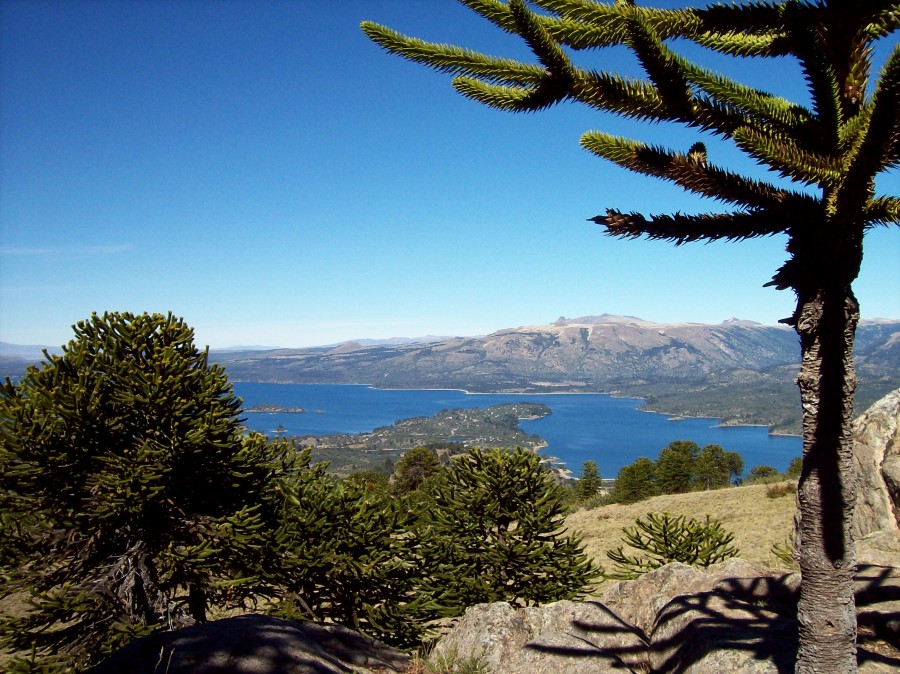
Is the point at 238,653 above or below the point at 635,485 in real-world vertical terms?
above

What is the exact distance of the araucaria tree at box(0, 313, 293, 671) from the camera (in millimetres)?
A: 12172

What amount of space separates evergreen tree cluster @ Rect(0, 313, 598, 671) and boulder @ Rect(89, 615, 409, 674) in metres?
4.91

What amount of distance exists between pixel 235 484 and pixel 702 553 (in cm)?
1623

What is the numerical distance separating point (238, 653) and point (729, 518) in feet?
120

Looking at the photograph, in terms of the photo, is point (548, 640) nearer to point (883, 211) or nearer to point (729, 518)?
point (883, 211)

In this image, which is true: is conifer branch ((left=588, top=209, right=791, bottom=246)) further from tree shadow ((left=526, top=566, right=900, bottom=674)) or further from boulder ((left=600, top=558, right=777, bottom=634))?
boulder ((left=600, top=558, right=777, bottom=634))

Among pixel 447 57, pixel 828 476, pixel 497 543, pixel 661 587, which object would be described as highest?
pixel 447 57

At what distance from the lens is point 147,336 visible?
49.3 ft

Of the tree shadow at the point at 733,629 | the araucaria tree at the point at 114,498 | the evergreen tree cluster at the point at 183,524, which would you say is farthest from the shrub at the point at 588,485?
the araucaria tree at the point at 114,498

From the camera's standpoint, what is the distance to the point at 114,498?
1215 centimetres

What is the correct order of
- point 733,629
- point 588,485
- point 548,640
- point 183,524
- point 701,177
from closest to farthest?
point 701,177
point 733,629
point 548,640
point 183,524
point 588,485

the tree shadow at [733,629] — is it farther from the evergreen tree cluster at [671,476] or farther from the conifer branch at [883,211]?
the evergreen tree cluster at [671,476]

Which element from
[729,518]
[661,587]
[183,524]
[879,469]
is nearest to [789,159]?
[661,587]

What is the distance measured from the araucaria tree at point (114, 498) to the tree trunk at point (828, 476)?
11891 millimetres
